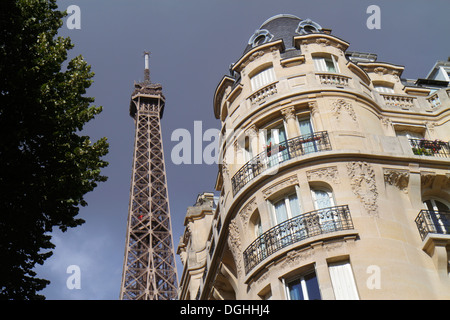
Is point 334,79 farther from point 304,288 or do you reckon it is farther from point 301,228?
point 304,288

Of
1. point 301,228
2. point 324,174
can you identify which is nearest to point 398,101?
point 324,174

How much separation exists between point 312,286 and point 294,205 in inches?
110

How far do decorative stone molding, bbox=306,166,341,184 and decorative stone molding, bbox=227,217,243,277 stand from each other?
3.00 meters

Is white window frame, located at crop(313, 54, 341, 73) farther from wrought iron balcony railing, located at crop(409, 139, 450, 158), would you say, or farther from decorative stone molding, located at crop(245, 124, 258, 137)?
wrought iron balcony railing, located at crop(409, 139, 450, 158)

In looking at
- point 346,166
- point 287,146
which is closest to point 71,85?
point 287,146

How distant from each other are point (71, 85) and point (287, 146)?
668 cm

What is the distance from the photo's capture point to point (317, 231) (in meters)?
15.9

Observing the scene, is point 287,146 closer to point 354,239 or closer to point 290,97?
point 290,97

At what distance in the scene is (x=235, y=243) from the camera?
724 inches

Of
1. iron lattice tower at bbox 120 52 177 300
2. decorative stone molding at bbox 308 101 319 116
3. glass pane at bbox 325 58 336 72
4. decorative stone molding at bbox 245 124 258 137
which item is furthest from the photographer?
iron lattice tower at bbox 120 52 177 300

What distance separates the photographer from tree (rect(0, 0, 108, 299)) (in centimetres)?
1335

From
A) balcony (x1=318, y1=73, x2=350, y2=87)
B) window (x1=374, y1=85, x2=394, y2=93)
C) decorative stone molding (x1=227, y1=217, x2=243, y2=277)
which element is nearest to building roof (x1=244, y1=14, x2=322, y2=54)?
balcony (x1=318, y1=73, x2=350, y2=87)

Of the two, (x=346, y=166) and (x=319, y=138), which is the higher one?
(x=319, y=138)

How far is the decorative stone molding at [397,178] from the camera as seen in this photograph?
57.3 feet
